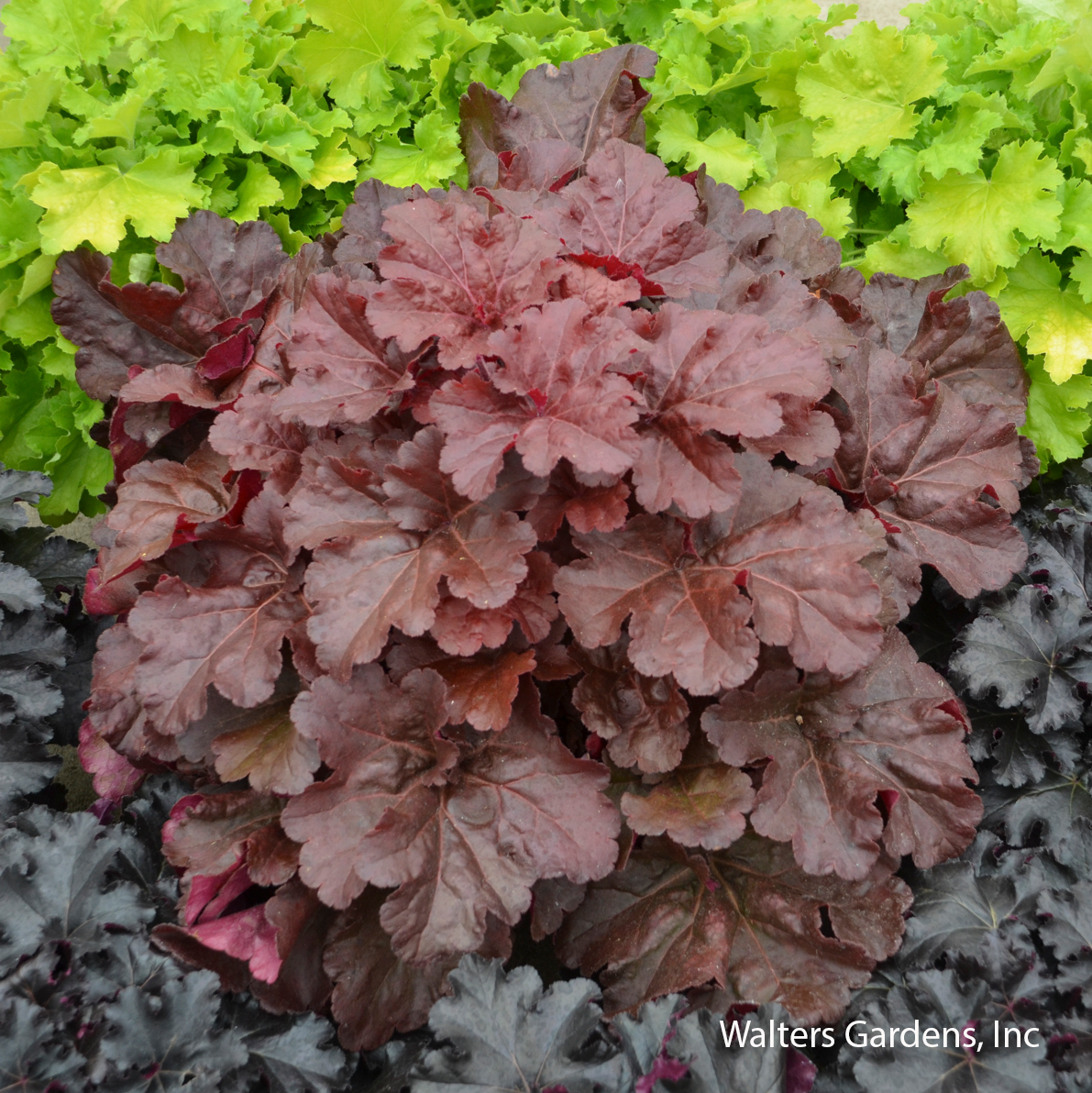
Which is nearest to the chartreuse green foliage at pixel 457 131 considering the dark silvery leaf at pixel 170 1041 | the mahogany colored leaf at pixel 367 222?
the mahogany colored leaf at pixel 367 222

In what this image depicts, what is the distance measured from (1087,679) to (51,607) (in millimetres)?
2333

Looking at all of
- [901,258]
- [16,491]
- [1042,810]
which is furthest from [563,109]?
[1042,810]

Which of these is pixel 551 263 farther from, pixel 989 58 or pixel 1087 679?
pixel 989 58

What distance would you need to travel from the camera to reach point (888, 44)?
265 centimetres

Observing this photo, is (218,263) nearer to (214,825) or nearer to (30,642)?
(30,642)

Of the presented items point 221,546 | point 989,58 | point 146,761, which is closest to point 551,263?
point 221,546

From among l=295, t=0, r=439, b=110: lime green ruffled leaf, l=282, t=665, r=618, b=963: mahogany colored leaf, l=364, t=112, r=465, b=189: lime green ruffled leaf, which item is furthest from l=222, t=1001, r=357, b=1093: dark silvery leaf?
l=295, t=0, r=439, b=110: lime green ruffled leaf

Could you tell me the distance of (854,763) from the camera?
1.72m

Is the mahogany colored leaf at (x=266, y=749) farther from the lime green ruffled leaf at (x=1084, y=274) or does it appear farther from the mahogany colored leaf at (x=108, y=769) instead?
the lime green ruffled leaf at (x=1084, y=274)

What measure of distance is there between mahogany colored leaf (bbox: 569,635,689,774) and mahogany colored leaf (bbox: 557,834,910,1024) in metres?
0.27

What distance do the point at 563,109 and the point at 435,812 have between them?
1757 mm

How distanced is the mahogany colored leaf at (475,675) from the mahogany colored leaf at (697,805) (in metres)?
0.29

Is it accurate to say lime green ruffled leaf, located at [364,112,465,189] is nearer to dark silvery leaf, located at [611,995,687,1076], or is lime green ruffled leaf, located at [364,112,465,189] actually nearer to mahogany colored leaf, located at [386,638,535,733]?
mahogany colored leaf, located at [386,638,535,733]

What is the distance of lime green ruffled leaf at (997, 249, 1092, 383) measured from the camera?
2498mm
